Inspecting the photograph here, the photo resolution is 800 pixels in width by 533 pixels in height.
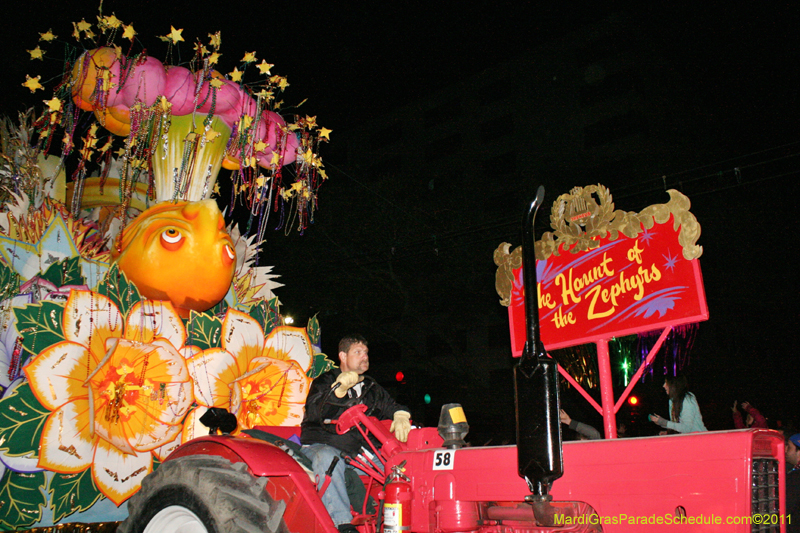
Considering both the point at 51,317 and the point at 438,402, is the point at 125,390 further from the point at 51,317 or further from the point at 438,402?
the point at 438,402

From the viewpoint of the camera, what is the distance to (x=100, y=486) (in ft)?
13.0

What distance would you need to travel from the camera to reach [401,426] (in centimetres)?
324

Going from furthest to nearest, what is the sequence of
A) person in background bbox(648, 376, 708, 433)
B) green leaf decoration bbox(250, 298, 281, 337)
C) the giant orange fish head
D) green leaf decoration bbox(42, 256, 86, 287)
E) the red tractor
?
green leaf decoration bbox(250, 298, 281, 337) < person in background bbox(648, 376, 708, 433) < the giant orange fish head < green leaf decoration bbox(42, 256, 86, 287) < the red tractor

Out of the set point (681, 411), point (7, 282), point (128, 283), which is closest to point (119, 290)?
point (128, 283)

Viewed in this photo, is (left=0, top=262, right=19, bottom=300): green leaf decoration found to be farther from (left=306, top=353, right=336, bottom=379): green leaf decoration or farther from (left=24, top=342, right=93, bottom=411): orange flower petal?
(left=306, top=353, right=336, bottom=379): green leaf decoration

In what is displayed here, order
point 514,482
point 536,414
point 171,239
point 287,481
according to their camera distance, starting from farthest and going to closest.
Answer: point 171,239, point 287,481, point 514,482, point 536,414

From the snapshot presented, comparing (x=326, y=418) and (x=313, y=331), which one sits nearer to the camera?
(x=326, y=418)

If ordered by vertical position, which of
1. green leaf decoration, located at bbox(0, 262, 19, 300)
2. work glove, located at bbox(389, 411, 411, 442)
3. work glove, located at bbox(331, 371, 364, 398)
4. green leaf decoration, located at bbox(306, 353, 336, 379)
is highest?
green leaf decoration, located at bbox(0, 262, 19, 300)

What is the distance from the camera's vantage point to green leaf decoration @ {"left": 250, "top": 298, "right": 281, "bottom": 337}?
5404mm

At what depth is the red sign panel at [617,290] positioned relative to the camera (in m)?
3.86

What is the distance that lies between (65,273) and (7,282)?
376 mm

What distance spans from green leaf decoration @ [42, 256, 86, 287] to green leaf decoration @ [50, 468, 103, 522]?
4.69 feet

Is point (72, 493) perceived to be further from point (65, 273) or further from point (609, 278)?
point (609, 278)

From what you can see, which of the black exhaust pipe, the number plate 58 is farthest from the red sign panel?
the black exhaust pipe
